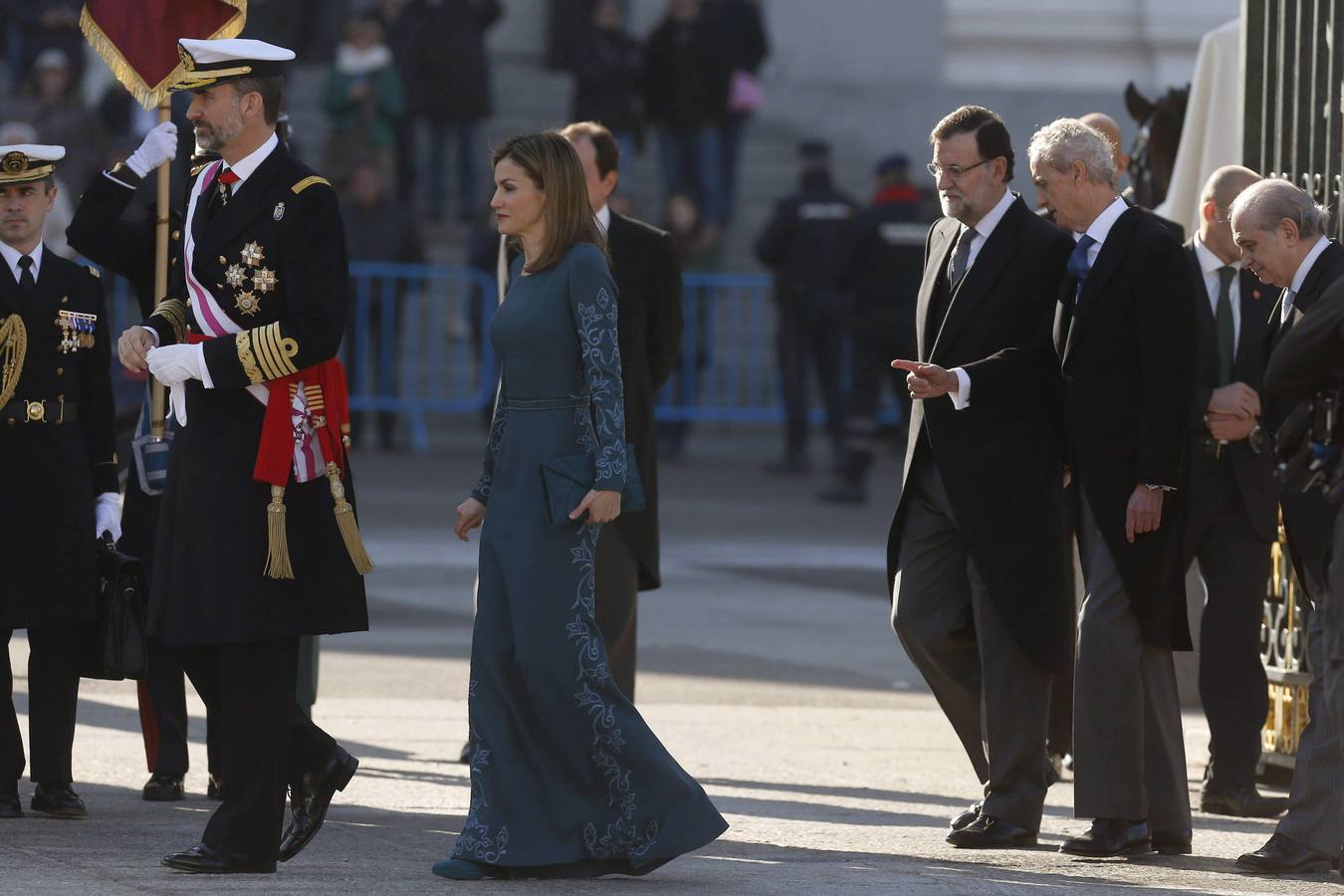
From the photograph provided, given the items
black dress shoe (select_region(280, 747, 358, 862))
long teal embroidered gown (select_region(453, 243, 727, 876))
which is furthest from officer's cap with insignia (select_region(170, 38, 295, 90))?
black dress shoe (select_region(280, 747, 358, 862))

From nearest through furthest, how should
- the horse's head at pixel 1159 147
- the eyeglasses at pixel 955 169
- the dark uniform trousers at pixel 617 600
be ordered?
1. the eyeglasses at pixel 955 169
2. the dark uniform trousers at pixel 617 600
3. the horse's head at pixel 1159 147

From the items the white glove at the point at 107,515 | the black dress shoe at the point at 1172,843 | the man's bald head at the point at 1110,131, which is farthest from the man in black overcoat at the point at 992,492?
the white glove at the point at 107,515

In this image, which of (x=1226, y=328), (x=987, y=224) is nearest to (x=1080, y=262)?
(x=987, y=224)

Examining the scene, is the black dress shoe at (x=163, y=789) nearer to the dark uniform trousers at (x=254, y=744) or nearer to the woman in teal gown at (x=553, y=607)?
the dark uniform trousers at (x=254, y=744)

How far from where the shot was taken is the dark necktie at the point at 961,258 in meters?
6.98

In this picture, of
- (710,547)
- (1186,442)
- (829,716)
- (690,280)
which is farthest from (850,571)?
(1186,442)

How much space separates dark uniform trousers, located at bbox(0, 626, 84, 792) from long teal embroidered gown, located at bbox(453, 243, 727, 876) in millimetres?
1440

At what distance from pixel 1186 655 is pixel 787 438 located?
8.98 metres

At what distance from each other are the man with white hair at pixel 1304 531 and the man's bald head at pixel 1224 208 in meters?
0.78

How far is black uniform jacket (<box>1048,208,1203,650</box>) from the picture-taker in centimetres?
671

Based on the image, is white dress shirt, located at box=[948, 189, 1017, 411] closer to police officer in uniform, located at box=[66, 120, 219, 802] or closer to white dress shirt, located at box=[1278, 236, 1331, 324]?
white dress shirt, located at box=[1278, 236, 1331, 324]

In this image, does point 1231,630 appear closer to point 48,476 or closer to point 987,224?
point 987,224

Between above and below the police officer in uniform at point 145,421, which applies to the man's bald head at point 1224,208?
above

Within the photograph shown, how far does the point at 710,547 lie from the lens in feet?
46.9
